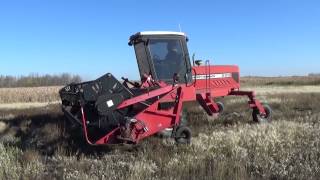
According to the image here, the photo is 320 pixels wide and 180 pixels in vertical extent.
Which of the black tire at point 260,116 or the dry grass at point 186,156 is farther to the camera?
the black tire at point 260,116

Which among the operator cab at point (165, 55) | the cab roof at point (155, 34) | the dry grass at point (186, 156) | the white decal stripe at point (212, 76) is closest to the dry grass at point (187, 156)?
the dry grass at point (186, 156)

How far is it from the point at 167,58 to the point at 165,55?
0.10m

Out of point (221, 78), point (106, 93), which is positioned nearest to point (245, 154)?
point (106, 93)

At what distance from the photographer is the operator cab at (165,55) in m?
13.4

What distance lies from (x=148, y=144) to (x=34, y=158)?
2560 mm

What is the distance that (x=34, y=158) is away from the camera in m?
10.1

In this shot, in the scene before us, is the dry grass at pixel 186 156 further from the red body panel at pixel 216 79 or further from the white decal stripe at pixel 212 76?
the white decal stripe at pixel 212 76

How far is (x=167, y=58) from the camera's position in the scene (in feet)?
44.8

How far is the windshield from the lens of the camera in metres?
13.5

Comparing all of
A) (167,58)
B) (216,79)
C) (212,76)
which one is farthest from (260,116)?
(167,58)

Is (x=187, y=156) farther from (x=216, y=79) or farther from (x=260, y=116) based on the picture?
(x=260, y=116)

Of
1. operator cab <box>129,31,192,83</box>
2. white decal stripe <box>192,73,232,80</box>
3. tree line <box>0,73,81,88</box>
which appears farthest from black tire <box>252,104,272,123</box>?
tree line <box>0,73,81,88</box>

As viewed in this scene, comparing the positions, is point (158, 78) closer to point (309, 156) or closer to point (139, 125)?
point (139, 125)

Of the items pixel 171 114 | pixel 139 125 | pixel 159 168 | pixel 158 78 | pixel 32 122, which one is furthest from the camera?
pixel 32 122
